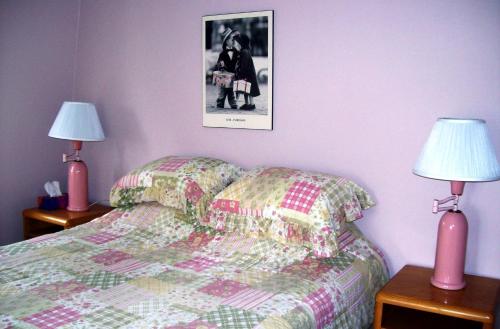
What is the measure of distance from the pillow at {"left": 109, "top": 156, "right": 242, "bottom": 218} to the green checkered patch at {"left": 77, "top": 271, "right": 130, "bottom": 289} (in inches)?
25.6

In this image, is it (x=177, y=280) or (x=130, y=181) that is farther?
(x=130, y=181)

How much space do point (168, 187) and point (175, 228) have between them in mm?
228

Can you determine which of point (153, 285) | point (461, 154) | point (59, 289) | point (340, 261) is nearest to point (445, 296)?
point (340, 261)

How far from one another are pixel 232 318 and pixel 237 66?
1.61 metres

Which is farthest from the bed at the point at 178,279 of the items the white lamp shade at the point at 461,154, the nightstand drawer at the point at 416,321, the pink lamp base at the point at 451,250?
the white lamp shade at the point at 461,154

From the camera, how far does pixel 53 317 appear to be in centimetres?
158

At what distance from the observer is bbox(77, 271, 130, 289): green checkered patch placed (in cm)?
188

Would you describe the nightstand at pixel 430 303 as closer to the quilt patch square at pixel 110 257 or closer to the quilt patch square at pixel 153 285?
the quilt patch square at pixel 153 285

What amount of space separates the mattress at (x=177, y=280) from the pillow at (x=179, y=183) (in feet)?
0.30

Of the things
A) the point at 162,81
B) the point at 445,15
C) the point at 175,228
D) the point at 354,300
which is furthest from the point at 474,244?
the point at 162,81

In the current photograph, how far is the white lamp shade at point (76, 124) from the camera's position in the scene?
303 centimetres

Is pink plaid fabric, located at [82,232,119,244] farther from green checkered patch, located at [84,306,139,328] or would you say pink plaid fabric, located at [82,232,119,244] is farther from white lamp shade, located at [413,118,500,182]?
white lamp shade, located at [413,118,500,182]

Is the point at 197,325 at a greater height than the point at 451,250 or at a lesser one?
lesser

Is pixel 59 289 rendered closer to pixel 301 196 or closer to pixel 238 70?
pixel 301 196
